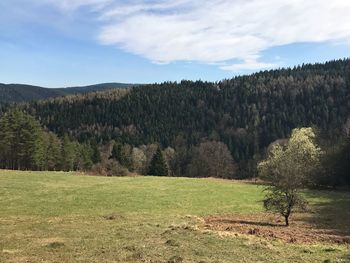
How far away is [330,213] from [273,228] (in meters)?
14.7

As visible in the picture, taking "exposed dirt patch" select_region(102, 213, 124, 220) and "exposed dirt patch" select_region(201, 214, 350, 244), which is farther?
"exposed dirt patch" select_region(102, 213, 124, 220)

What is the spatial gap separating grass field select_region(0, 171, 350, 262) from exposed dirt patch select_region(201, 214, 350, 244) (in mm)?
1335

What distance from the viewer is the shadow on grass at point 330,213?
111 ft

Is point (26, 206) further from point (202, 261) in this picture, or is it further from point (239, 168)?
point (239, 168)

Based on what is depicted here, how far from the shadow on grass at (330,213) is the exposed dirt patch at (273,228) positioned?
0.66 m

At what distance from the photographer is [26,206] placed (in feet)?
128

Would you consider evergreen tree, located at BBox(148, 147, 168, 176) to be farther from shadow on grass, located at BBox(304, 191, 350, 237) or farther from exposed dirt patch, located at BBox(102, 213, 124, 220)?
exposed dirt patch, located at BBox(102, 213, 124, 220)

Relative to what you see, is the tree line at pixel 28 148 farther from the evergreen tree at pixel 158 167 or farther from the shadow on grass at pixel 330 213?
the shadow on grass at pixel 330 213

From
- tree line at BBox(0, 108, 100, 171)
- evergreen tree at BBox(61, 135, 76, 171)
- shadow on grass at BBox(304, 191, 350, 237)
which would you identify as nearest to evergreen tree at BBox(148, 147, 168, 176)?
tree line at BBox(0, 108, 100, 171)

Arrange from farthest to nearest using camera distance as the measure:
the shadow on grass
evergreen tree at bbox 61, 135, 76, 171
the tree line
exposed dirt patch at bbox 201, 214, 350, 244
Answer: evergreen tree at bbox 61, 135, 76, 171
the tree line
the shadow on grass
exposed dirt patch at bbox 201, 214, 350, 244

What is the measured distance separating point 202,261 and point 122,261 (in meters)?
3.56

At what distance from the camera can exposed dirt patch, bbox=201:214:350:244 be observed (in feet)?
87.2

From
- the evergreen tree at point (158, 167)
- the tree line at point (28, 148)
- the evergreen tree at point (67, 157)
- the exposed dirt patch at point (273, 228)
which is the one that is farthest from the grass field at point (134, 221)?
the evergreen tree at point (67, 157)

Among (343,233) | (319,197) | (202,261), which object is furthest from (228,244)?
(319,197)
